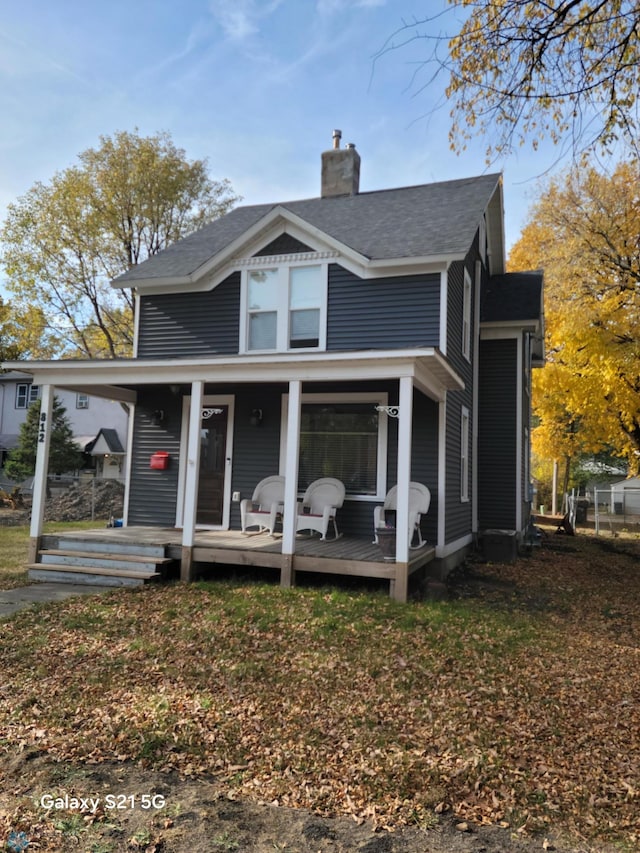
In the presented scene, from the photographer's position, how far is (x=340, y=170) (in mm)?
12883

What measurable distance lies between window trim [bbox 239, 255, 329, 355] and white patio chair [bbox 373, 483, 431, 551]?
259 centimetres

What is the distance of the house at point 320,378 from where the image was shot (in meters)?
8.29

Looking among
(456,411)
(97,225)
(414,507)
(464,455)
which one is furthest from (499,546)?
(97,225)

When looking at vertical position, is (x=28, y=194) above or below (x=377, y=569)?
above

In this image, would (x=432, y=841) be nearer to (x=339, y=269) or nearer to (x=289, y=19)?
(x=289, y=19)

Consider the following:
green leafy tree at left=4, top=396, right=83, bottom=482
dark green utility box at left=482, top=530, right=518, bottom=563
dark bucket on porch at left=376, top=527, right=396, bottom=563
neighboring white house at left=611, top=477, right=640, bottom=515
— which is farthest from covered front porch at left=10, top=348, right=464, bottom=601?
neighboring white house at left=611, top=477, right=640, bottom=515

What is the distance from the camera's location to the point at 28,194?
2075cm

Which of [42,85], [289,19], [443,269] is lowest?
[443,269]

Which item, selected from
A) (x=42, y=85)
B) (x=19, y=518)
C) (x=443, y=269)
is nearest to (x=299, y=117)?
(x=443, y=269)

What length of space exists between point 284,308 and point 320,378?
2.62 metres

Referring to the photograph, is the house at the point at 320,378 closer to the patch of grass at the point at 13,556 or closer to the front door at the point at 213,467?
the front door at the point at 213,467

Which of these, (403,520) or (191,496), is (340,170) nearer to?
(191,496)

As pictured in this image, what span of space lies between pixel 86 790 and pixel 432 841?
1866 mm

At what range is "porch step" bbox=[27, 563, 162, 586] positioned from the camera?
8.13m
